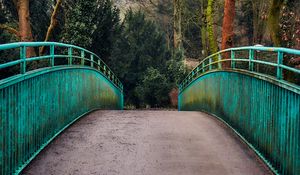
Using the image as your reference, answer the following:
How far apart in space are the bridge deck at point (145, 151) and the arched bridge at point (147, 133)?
15mm

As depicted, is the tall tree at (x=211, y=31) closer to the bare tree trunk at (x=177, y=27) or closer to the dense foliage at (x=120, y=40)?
the dense foliage at (x=120, y=40)

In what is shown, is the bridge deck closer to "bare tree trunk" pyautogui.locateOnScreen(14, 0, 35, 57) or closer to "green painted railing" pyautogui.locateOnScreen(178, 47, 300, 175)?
"green painted railing" pyautogui.locateOnScreen(178, 47, 300, 175)

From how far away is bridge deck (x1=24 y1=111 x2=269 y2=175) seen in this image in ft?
21.2

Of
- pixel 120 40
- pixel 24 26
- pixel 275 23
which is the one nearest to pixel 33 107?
pixel 275 23

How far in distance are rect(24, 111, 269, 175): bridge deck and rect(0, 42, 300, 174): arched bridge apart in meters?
0.02

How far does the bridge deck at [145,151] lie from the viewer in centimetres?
646

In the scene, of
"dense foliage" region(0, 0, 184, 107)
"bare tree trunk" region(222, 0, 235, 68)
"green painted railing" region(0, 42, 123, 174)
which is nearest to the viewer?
"green painted railing" region(0, 42, 123, 174)

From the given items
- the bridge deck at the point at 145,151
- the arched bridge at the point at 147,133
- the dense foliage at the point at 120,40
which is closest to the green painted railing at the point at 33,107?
the arched bridge at the point at 147,133

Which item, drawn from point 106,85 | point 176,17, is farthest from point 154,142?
point 176,17

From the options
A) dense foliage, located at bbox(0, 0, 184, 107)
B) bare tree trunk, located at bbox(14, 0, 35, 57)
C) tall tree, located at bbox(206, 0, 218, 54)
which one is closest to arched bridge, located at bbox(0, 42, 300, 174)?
bare tree trunk, located at bbox(14, 0, 35, 57)

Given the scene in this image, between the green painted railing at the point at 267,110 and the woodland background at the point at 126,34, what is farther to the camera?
the woodland background at the point at 126,34

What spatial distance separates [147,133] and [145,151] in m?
1.53

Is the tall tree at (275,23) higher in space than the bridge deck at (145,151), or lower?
higher

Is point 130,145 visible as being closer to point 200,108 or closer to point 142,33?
point 200,108
